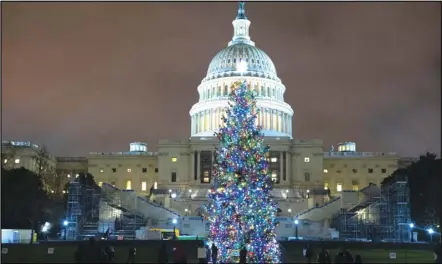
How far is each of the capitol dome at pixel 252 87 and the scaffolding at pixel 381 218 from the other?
163 ft

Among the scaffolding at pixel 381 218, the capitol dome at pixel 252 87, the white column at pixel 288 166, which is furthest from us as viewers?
the capitol dome at pixel 252 87

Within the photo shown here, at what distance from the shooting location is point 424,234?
2650 inches

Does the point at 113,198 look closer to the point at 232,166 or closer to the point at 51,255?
the point at 51,255

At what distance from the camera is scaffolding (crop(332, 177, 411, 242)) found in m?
66.2

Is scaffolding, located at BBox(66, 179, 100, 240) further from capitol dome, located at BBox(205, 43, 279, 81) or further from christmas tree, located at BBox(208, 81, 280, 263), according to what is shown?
capitol dome, located at BBox(205, 43, 279, 81)

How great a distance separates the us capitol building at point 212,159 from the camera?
10606cm

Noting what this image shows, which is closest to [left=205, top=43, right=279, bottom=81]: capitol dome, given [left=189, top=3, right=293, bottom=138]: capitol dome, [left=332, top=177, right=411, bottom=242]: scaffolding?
[left=189, top=3, right=293, bottom=138]: capitol dome

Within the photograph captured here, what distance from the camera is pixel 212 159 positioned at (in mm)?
107562

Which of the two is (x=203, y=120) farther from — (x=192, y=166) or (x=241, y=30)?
(x=241, y=30)

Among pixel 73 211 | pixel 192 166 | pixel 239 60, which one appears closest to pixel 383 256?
pixel 73 211

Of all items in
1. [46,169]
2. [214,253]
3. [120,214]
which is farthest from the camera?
[46,169]

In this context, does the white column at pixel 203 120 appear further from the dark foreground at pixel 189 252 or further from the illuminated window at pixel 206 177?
the dark foreground at pixel 189 252

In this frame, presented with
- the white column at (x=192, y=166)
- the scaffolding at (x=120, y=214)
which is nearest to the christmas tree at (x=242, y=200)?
the scaffolding at (x=120, y=214)

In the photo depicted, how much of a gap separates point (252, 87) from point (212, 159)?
22.8 m
